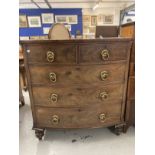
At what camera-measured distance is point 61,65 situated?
1.48 m

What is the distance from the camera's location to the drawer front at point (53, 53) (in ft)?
4.70

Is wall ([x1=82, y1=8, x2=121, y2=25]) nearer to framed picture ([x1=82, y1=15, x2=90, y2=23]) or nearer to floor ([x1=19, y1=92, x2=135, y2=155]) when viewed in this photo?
framed picture ([x1=82, y1=15, x2=90, y2=23])

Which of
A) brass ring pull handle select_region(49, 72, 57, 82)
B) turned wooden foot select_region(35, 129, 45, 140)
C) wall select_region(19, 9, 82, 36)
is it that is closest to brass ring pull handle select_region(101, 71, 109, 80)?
brass ring pull handle select_region(49, 72, 57, 82)

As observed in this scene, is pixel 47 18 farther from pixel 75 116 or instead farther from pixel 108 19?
pixel 75 116

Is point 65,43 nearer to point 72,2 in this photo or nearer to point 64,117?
point 64,117

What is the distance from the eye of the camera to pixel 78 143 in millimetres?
1686

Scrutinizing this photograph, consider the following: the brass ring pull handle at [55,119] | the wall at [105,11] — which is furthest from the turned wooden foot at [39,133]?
the wall at [105,11]

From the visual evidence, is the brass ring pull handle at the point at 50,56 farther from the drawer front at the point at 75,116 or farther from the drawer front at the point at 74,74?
the drawer front at the point at 75,116

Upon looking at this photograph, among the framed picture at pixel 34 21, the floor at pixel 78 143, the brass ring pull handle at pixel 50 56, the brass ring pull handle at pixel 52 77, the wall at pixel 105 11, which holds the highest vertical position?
the wall at pixel 105 11

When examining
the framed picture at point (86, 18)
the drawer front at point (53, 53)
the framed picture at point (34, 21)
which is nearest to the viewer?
the drawer front at point (53, 53)

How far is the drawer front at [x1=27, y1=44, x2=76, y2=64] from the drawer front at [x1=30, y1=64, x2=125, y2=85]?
0.06 m

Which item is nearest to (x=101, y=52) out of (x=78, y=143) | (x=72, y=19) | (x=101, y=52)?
(x=101, y=52)
